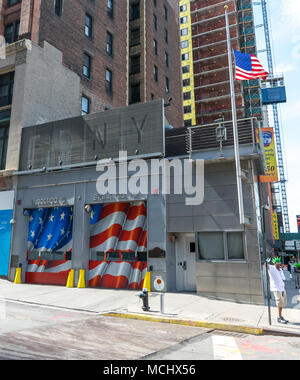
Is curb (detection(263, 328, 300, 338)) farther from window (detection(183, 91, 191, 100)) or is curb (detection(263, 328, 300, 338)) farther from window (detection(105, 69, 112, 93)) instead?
window (detection(183, 91, 191, 100))

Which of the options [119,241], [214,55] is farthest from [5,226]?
[214,55]

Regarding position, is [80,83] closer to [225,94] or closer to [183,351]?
[183,351]

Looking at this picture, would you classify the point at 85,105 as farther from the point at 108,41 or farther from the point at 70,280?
the point at 70,280

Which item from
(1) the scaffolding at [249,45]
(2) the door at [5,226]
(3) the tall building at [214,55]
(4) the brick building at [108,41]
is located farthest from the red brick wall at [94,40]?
(1) the scaffolding at [249,45]

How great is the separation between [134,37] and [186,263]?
29.6m

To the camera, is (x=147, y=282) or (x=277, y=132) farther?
(x=277, y=132)

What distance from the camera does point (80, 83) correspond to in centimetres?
2355

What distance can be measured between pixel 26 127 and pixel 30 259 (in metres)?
8.05

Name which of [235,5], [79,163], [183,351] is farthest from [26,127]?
[235,5]

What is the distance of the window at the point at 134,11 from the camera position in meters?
35.8

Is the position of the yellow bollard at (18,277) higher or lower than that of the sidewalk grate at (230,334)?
higher

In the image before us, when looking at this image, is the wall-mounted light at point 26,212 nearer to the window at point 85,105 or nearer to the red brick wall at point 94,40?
the window at point 85,105

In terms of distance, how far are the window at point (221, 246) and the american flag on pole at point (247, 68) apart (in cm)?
719

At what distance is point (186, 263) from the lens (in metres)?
15.0
